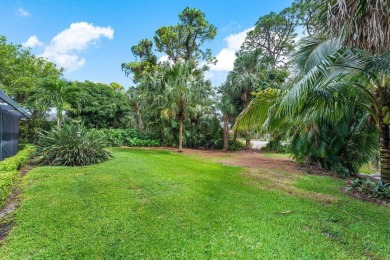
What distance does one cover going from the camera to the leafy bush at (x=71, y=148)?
26.5 ft

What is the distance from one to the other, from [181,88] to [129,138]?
20.1ft

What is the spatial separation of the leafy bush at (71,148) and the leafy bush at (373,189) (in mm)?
8174

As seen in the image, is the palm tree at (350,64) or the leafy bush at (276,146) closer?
the palm tree at (350,64)

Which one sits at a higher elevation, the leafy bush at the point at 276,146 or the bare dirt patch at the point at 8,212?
the leafy bush at the point at 276,146

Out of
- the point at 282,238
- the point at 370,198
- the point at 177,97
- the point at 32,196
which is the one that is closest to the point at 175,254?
the point at 282,238

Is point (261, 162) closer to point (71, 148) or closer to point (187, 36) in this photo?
point (71, 148)

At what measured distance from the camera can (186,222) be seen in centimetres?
354

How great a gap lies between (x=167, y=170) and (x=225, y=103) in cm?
934

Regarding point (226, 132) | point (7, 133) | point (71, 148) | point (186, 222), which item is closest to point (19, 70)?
point (7, 133)

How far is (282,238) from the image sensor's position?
10.2ft

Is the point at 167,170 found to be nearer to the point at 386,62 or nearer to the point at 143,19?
the point at 386,62

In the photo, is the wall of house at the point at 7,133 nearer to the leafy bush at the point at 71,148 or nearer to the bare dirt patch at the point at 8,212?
the leafy bush at the point at 71,148

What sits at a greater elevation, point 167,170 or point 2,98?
point 2,98

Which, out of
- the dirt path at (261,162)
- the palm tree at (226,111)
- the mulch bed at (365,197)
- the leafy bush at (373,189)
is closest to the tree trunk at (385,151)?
the leafy bush at (373,189)
